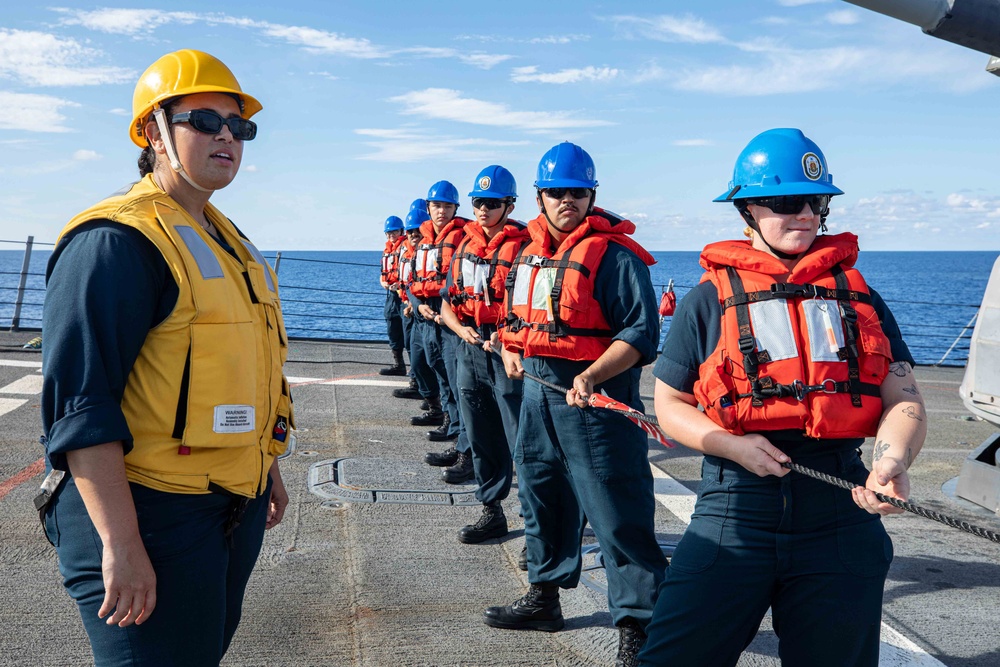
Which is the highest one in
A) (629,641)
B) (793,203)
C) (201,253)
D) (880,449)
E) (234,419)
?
(793,203)

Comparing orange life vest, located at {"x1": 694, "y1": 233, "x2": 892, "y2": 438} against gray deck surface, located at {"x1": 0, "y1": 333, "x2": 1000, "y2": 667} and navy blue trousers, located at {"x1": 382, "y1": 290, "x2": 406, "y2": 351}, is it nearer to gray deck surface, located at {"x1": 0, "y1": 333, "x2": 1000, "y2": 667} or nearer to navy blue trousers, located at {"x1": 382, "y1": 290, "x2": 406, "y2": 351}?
gray deck surface, located at {"x1": 0, "y1": 333, "x2": 1000, "y2": 667}

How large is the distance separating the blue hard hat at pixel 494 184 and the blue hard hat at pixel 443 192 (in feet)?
8.41

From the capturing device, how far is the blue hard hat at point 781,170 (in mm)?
2729

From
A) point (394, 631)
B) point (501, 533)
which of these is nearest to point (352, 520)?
point (501, 533)

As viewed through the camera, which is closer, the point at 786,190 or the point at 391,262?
the point at 786,190

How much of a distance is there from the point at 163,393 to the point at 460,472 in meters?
5.00

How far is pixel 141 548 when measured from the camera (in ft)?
6.82

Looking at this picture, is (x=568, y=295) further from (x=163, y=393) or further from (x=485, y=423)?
(x=163, y=393)

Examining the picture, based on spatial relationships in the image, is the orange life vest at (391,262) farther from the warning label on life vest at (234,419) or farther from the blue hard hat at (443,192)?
the warning label on life vest at (234,419)

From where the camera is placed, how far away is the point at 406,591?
4.71 m

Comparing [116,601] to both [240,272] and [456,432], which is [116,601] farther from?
[456,432]

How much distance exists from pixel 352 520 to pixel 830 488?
156 inches

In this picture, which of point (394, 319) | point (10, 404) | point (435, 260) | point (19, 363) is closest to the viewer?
point (435, 260)

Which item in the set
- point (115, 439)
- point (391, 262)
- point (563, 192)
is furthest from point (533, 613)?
point (391, 262)
